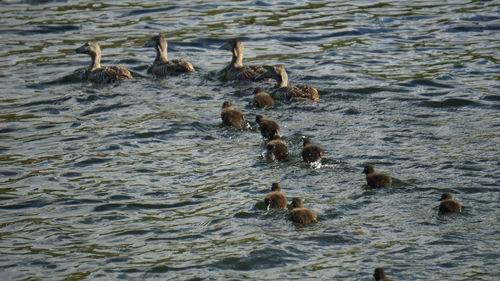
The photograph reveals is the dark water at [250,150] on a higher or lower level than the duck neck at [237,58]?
lower

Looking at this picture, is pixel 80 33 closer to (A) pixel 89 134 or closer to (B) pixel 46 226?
(A) pixel 89 134

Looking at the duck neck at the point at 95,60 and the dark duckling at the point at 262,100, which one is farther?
the duck neck at the point at 95,60

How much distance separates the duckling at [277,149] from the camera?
12.1m

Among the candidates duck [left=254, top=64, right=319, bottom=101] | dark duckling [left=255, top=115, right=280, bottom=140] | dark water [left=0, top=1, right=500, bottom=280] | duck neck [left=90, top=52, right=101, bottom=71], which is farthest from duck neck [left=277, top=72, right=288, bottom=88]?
duck neck [left=90, top=52, right=101, bottom=71]

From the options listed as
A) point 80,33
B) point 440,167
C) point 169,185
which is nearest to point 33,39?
point 80,33

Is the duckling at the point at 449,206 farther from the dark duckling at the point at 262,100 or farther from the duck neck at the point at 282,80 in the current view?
the duck neck at the point at 282,80

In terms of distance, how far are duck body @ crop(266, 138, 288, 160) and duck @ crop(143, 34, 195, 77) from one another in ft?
15.6

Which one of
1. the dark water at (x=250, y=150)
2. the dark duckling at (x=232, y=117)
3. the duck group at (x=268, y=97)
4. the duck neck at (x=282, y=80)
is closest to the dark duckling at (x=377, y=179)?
the duck group at (x=268, y=97)

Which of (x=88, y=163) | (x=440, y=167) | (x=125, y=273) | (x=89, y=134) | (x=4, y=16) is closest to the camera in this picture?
(x=125, y=273)

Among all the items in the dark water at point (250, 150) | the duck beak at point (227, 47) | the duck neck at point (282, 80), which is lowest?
the dark water at point (250, 150)

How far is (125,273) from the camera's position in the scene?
30.2 ft

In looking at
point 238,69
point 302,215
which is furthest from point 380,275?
point 238,69

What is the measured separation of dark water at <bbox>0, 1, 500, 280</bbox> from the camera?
9414 millimetres

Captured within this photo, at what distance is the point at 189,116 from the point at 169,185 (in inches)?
108
